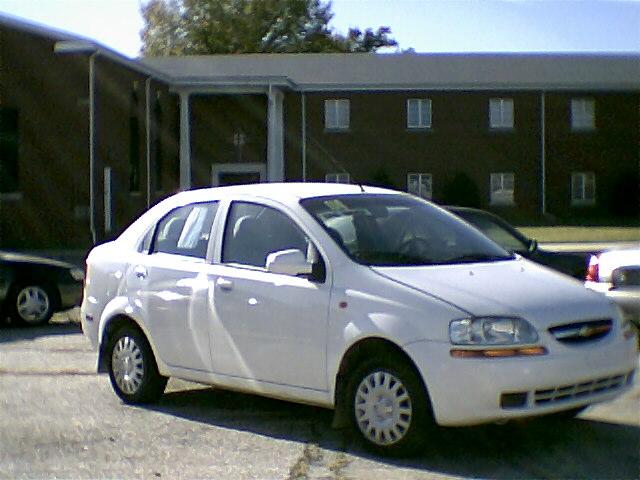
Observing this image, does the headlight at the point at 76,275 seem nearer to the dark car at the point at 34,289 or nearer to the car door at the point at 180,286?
the dark car at the point at 34,289

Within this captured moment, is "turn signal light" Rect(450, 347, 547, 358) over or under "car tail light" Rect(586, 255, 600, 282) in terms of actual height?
under

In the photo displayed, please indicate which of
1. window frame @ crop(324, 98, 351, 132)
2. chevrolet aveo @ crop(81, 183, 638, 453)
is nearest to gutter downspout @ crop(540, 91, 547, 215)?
window frame @ crop(324, 98, 351, 132)

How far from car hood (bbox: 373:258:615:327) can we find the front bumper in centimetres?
26

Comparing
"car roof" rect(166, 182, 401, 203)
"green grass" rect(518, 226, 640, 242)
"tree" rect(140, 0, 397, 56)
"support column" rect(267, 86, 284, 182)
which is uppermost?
"tree" rect(140, 0, 397, 56)

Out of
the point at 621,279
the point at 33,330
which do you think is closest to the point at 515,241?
the point at 621,279

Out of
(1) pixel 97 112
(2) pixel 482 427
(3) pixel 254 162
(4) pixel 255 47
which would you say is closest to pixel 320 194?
(2) pixel 482 427

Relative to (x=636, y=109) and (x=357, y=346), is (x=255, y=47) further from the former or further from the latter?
(x=357, y=346)

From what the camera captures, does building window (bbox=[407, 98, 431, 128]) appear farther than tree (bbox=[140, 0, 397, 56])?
No

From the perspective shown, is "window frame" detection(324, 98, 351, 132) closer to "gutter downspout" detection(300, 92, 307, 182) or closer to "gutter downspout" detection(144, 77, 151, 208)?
"gutter downspout" detection(300, 92, 307, 182)

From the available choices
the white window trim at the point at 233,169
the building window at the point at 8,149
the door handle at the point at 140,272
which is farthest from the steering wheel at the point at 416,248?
the white window trim at the point at 233,169

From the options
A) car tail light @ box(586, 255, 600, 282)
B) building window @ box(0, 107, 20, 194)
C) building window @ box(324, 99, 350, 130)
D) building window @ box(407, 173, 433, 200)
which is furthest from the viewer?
building window @ box(407, 173, 433, 200)

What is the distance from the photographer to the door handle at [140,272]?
8.63 metres

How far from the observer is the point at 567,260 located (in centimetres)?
1421

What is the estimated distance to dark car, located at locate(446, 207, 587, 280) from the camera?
13570 mm
